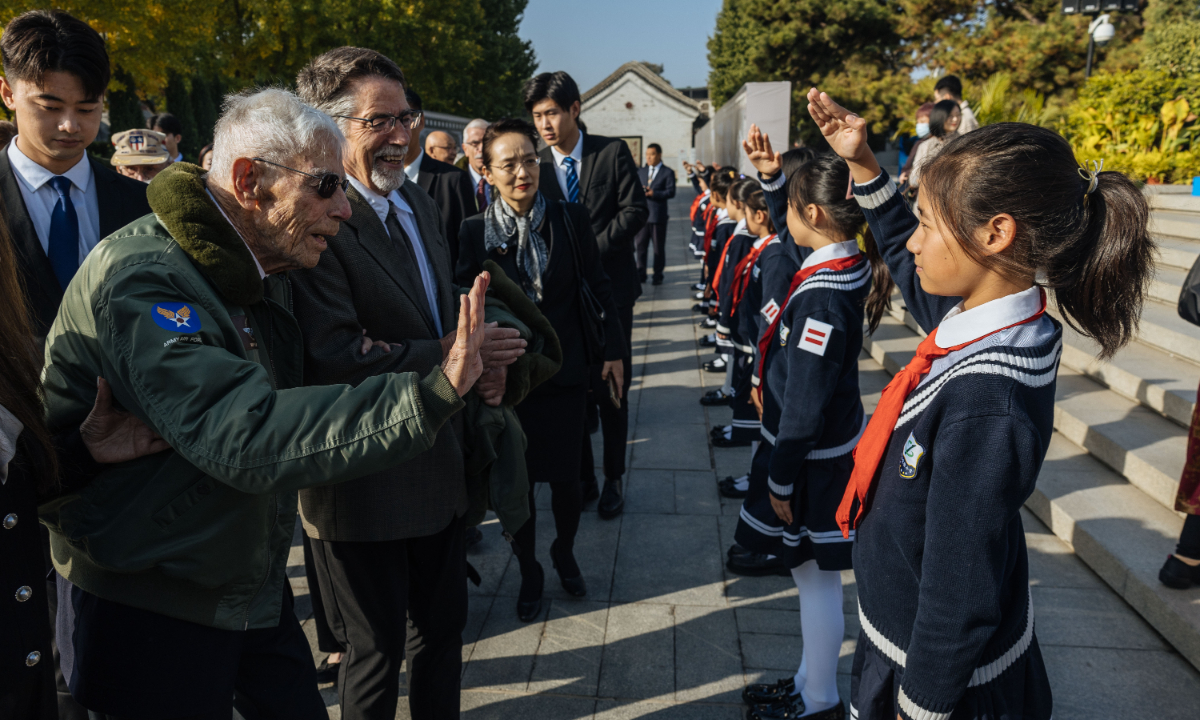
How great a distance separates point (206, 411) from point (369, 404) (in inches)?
11.0

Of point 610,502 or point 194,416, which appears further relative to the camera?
point 610,502

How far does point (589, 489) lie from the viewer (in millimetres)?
4559

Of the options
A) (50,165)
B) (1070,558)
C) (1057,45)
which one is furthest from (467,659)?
(1057,45)

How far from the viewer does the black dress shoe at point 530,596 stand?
11.1ft

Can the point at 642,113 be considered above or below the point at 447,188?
above

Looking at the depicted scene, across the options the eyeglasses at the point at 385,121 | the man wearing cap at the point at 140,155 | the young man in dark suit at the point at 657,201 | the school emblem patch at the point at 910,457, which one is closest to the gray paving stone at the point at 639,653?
the school emblem patch at the point at 910,457

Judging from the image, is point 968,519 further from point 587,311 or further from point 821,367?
point 587,311

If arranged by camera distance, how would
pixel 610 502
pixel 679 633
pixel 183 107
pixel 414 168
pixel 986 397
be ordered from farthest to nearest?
pixel 183 107 → pixel 414 168 → pixel 610 502 → pixel 679 633 → pixel 986 397

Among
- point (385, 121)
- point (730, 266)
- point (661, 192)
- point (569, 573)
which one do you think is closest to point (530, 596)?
point (569, 573)

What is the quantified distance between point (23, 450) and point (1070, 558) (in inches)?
171

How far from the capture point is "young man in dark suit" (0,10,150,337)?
2596 millimetres

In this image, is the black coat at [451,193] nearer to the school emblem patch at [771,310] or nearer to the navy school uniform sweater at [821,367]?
the school emblem patch at [771,310]

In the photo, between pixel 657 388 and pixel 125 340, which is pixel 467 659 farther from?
pixel 657 388

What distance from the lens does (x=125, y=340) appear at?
1390 millimetres
